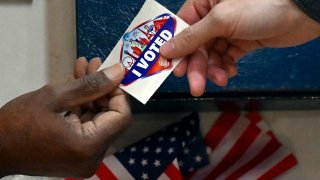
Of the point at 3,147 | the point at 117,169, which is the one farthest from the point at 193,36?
the point at 117,169

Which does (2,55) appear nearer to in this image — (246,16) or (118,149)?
(118,149)

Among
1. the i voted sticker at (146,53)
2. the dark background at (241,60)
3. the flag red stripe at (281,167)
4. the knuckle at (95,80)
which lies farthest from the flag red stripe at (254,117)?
the knuckle at (95,80)

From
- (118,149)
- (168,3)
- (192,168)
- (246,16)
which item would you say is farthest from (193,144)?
(246,16)

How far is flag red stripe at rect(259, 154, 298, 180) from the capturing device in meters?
1.30

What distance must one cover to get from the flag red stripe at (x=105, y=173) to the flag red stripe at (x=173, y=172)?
5.3 inches

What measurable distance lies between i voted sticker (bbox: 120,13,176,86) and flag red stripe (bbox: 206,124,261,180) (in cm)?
52

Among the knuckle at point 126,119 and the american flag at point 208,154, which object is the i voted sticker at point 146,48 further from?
the american flag at point 208,154

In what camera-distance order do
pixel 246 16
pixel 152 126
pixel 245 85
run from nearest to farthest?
pixel 246 16 → pixel 245 85 → pixel 152 126

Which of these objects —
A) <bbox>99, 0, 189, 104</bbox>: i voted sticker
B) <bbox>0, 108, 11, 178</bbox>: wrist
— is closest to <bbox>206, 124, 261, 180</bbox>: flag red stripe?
<bbox>99, 0, 189, 104</bbox>: i voted sticker

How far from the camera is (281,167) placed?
1313 mm

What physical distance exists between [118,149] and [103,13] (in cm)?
41

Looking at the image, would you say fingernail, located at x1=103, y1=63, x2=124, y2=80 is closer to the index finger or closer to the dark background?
the index finger

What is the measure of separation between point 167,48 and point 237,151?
1.80 ft

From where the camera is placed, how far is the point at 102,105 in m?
0.92
